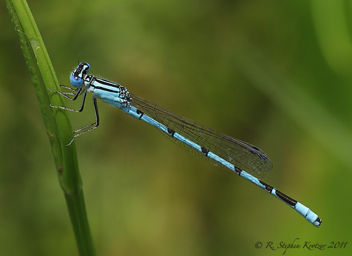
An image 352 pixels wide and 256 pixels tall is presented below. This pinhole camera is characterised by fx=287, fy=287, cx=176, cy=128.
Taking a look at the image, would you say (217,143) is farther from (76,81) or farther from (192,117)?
(76,81)

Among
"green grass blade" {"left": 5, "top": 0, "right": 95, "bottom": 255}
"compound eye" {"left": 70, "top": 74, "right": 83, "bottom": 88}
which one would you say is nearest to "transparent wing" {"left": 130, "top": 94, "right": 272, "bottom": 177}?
"compound eye" {"left": 70, "top": 74, "right": 83, "bottom": 88}

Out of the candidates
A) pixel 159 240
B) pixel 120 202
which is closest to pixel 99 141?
pixel 120 202

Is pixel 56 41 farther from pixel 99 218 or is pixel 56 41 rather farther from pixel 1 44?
pixel 99 218

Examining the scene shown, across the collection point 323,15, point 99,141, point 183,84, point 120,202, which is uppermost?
point 323,15

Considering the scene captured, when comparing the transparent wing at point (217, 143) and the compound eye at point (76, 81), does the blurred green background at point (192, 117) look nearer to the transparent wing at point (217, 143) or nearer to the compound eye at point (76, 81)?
the transparent wing at point (217, 143)

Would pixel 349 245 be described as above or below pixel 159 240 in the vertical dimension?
above

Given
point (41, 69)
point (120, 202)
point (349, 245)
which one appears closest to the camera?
point (41, 69)

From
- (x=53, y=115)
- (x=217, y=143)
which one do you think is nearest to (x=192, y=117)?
(x=217, y=143)

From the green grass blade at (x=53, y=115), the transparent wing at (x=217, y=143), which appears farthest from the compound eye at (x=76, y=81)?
the green grass blade at (x=53, y=115)
